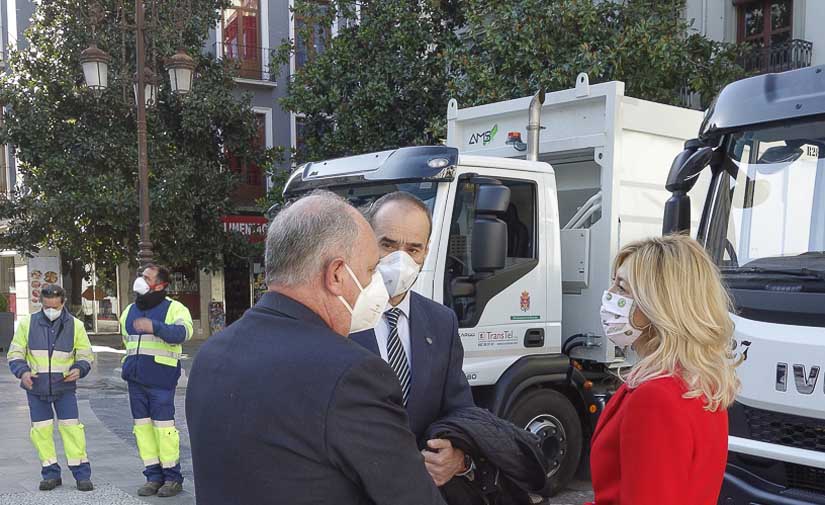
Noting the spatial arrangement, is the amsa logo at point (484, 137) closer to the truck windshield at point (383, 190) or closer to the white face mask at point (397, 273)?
the truck windshield at point (383, 190)

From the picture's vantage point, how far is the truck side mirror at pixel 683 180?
13.8 ft

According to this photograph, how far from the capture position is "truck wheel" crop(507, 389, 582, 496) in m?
5.48

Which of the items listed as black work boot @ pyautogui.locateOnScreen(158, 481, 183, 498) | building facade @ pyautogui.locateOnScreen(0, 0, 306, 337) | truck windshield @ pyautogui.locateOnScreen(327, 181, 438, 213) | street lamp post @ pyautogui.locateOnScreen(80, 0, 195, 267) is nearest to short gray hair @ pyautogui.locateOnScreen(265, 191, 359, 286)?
truck windshield @ pyautogui.locateOnScreen(327, 181, 438, 213)

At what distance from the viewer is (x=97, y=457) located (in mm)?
7594

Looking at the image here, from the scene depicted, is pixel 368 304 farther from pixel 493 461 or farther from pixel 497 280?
pixel 497 280

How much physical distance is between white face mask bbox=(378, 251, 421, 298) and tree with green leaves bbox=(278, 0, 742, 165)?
883 centimetres

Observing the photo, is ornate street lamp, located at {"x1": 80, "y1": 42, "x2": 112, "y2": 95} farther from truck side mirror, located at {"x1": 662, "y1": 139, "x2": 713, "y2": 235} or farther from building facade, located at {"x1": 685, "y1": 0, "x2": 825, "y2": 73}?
truck side mirror, located at {"x1": 662, "y1": 139, "x2": 713, "y2": 235}

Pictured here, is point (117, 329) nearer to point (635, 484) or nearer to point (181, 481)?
point (181, 481)

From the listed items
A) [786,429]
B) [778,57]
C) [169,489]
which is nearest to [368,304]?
[786,429]

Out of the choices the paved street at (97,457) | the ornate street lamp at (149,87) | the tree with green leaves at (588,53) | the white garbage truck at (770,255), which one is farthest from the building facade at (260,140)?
the white garbage truck at (770,255)

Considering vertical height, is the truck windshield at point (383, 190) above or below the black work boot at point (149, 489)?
above

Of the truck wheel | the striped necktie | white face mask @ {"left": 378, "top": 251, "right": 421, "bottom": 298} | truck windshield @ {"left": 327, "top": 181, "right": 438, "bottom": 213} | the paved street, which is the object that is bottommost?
the paved street

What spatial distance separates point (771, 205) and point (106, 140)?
50.0 ft

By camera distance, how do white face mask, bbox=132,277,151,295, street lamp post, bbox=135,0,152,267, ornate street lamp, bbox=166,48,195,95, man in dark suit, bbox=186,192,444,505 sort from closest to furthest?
man in dark suit, bbox=186,192,444,505 < white face mask, bbox=132,277,151,295 < street lamp post, bbox=135,0,152,267 < ornate street lamp, bbox=166,48,195,95
